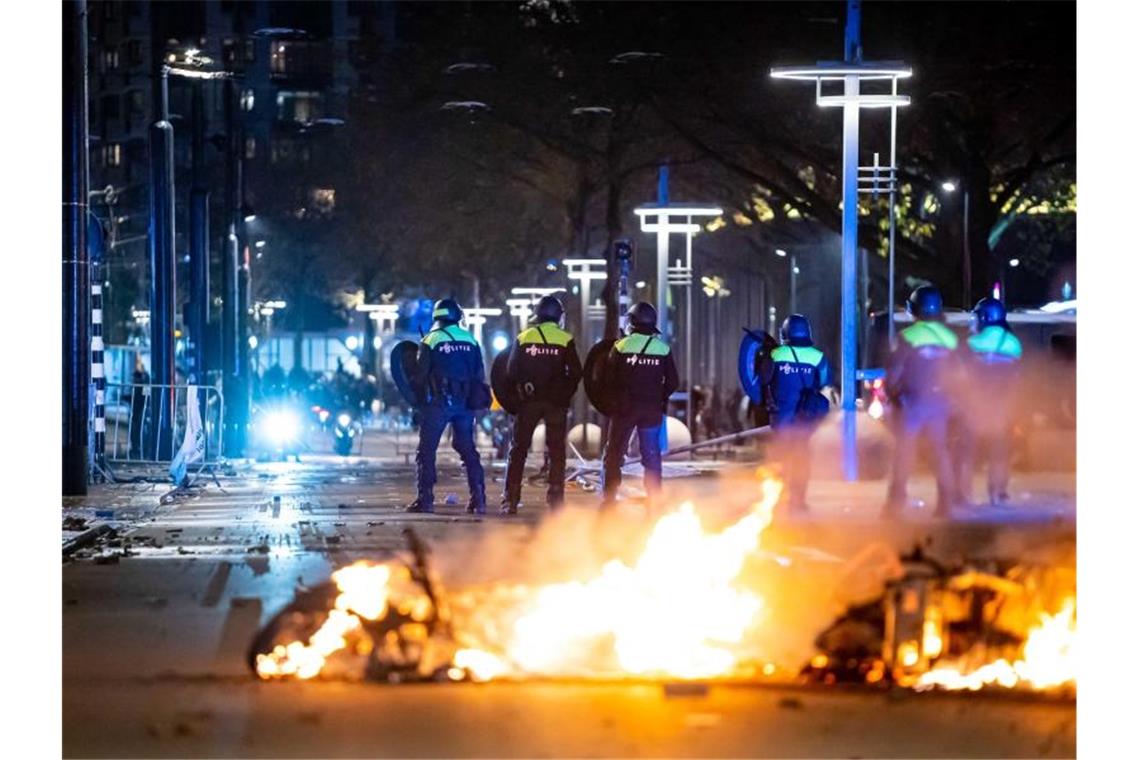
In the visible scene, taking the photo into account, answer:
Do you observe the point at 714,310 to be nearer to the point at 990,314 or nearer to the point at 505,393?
the point at 505,393

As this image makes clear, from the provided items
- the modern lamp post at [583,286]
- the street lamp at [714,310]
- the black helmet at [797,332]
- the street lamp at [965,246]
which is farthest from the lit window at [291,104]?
the black helmet at [797,332]

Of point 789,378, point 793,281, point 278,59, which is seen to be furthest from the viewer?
point 278,59

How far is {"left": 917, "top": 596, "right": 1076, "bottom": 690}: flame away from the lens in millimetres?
10055

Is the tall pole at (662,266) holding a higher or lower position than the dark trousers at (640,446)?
higher

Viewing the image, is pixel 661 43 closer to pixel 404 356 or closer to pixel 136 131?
pixel 404 356

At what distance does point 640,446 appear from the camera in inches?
853

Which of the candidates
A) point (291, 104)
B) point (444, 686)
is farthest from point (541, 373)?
point (291, 104)

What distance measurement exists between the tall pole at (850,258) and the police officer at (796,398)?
4.44m

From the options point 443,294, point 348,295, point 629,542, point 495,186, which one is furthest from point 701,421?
point 348,295

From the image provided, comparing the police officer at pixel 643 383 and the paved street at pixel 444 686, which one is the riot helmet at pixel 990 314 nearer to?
the paved street at pixel 444 686

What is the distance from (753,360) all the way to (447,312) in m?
2.83

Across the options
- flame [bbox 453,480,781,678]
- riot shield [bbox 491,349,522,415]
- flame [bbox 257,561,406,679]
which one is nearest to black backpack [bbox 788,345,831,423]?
riot shield [bbox 491,349,522,415]

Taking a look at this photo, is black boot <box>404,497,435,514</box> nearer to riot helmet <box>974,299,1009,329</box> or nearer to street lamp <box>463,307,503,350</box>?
riot helmet <box>974,299,1009,329</box>

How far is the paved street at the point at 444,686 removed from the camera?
8859 mm
